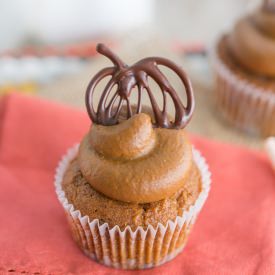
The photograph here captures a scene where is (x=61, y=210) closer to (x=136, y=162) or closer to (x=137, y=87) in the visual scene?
(x=136, y=162)

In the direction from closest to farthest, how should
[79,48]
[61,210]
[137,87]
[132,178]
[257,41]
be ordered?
[132,178], [137,87], [61,210], [257,41], [79,48]

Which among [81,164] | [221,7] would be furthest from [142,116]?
[221,7]

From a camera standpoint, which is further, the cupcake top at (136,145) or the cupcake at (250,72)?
the cupcake at (250,72)

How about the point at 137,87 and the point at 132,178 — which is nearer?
the point at 132,178

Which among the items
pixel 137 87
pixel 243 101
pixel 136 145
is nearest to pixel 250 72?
pixel 243 101

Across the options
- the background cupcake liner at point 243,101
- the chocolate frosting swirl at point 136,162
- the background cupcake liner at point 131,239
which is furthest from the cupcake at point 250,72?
the chocolate frosting swirl at point 136,162

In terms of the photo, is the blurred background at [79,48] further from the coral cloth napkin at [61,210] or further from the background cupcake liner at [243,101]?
the coral cloth napkin at [61,210]

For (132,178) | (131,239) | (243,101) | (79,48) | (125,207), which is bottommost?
(79,48)

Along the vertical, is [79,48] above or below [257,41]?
below
